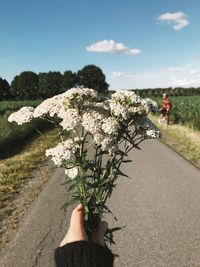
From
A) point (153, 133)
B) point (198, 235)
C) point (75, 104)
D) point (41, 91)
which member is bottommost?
point (41, 91)

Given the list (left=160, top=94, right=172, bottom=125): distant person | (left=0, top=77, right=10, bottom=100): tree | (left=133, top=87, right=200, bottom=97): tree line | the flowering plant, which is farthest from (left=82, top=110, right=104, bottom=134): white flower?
(left=133, top=87, right=200, bottom=97): tree line

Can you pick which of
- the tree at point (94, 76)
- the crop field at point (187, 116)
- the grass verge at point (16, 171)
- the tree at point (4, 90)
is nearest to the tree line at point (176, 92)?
the tree at point (94, 76)

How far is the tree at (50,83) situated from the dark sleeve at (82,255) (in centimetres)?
12794

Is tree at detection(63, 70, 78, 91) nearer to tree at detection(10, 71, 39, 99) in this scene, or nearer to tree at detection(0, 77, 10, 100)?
tree at detection(10, 71, 39, 99)

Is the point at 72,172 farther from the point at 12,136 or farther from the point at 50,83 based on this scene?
the point at 50,83

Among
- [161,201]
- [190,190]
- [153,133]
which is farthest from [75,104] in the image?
[190,190]

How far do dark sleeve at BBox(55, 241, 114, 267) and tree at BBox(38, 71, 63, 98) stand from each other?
420 ft

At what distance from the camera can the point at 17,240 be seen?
7.62m

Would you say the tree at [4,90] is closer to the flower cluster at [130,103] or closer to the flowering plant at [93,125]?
the flowering plant at [93,125]

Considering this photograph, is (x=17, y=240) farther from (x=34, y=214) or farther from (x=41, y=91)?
(x=41, y=91)

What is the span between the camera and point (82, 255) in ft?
6.43

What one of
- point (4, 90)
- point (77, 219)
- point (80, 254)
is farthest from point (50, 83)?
point (80, 254)

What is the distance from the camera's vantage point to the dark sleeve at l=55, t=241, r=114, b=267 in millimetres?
1958

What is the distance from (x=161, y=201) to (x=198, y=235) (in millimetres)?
2220
